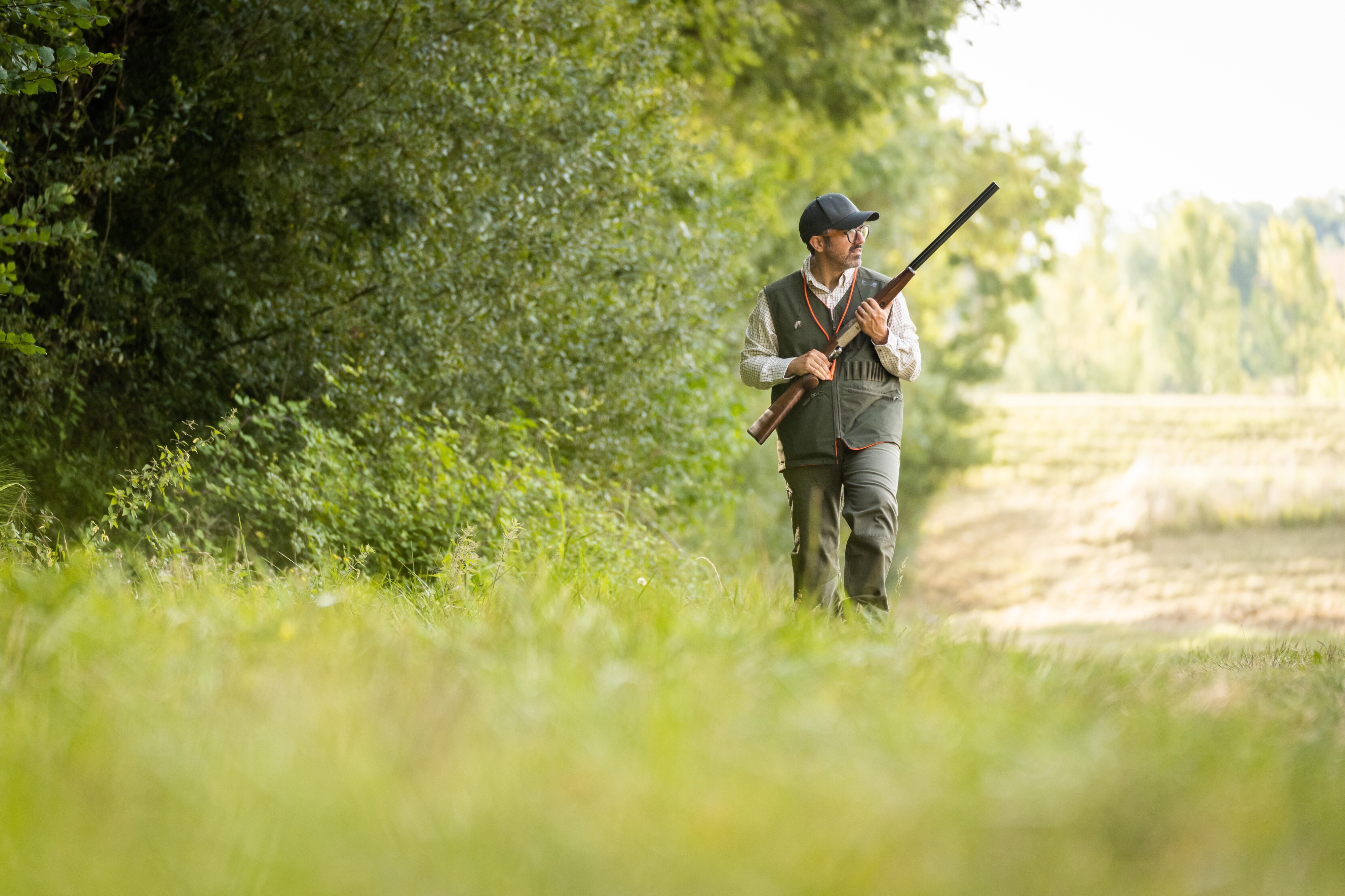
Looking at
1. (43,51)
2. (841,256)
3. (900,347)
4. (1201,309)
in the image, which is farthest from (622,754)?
(1201,309)

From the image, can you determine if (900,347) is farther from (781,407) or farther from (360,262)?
(360,262)

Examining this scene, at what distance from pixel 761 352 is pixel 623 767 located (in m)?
3.88

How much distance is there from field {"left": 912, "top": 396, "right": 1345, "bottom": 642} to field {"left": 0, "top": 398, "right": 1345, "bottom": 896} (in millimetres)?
12729

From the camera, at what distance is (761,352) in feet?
19.5

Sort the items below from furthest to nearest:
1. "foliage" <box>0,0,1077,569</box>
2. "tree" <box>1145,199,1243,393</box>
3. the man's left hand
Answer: "tree" <box>1145,199,1243,393</box>, "foliage" <box>0,0,1077,569</box>, the man's left hand

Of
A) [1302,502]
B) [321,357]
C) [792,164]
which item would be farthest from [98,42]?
[1302,502]

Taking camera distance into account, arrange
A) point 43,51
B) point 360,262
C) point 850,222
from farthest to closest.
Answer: point 360,262
point 850,222
point 43,51

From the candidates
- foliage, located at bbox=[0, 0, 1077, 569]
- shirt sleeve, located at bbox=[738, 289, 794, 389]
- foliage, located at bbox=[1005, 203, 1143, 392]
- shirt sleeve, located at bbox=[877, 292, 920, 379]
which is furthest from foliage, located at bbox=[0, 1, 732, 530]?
foliage, located at bbox=[1005, 203, 1143, 392]

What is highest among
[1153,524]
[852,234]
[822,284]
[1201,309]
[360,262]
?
[1201,309]

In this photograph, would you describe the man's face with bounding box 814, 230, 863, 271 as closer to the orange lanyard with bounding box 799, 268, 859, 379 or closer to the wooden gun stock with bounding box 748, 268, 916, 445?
the orange lanyard with bounding box 799, 268, 859, 379

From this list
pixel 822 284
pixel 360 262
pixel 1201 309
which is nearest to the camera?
pixel 822 284

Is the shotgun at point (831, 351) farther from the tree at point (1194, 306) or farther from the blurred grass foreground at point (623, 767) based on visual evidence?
the tree at point (1194, 306)

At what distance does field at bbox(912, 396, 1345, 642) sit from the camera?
70.1 ft

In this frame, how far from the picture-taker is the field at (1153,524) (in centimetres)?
2136
